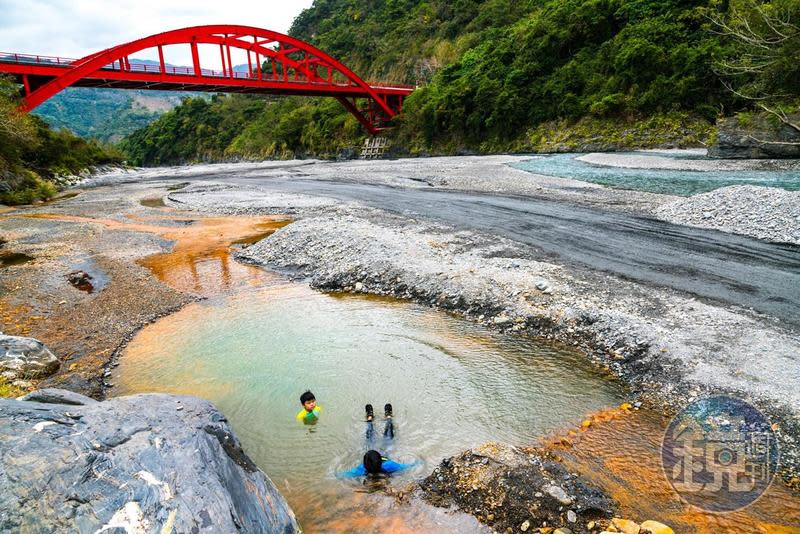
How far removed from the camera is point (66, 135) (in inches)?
2431

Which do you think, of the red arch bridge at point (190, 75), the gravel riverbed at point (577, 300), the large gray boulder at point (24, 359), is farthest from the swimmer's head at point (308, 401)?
the red arch bridge at point (190, 75)

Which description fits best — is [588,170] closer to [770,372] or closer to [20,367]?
[770,372]

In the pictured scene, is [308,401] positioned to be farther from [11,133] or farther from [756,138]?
[11,133]

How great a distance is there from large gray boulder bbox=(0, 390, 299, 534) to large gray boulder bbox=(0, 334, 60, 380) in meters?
4.54

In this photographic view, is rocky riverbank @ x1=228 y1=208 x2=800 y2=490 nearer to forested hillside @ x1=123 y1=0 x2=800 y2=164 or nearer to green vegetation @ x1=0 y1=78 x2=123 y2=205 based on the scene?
forested hillside @ x1=123 y1=0 x2=800 y2=164

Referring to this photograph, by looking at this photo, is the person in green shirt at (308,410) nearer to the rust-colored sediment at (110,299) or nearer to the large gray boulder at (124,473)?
the large gray boulder at (124,473)

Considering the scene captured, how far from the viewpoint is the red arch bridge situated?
4275cm

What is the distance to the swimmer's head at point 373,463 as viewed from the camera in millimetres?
5355

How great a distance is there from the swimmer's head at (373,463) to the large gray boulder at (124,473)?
1305 mm

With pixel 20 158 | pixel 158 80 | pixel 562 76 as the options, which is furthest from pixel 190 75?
pixel 562 76

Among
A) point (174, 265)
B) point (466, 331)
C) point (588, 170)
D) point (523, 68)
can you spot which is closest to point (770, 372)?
point (466, 331)

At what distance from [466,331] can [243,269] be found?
8.56 m

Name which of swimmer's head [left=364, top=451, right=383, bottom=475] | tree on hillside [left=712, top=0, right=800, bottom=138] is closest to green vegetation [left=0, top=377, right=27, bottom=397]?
swimmer's head [left=364, top=451, right=383, bottom=475]

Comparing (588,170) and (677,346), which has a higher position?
(588,170)
